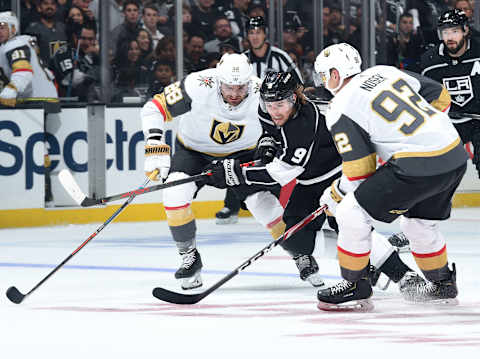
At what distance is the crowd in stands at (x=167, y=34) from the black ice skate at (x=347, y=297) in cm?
446

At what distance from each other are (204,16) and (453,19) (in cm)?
243

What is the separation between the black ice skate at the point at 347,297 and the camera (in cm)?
423

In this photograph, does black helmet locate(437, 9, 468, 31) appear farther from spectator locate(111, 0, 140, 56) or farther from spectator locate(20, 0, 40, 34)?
spectator locate(20, 0, 40, 34)

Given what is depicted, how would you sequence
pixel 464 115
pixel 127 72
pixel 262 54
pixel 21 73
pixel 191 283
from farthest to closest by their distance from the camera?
pixel 127 72 → pixel 262 54 → pixel 21 73 → pixel 464 115 → pixel 191 283

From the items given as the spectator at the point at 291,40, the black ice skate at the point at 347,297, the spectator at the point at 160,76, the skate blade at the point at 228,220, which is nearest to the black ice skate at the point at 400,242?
the black ice skate at the point at 347,297

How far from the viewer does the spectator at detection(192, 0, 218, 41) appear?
8.76 m

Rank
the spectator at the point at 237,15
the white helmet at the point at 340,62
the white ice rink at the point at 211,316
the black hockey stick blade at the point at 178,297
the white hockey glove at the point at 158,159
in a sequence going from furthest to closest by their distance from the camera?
the spectator at the point at 237,15, the white hockey glove at the point at 158,159, the black hockey stick blade at the point at 178,297, the white helmet at the point at 340,62, the white ice rink at the point at 211,316

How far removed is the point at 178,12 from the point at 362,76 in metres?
4.71

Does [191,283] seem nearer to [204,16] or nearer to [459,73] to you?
[459,73]

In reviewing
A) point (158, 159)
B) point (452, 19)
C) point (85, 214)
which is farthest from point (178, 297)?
point (85, 214)

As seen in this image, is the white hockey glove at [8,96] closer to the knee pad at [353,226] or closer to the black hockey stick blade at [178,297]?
the black hockey stick blade at [178,297]

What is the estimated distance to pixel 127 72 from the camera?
8531 millimetres

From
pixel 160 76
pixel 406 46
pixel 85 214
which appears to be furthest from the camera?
pixel 406 46

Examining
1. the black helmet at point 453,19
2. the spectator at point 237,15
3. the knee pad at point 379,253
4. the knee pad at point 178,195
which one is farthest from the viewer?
the spectator at point 237,15
